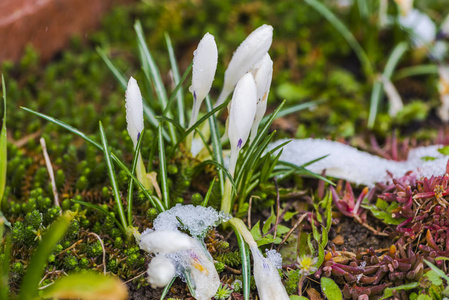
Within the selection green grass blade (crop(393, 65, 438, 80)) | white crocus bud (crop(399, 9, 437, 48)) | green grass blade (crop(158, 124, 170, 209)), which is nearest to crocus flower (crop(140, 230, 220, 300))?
green grass blade (crop(158, 124, 170, 209))

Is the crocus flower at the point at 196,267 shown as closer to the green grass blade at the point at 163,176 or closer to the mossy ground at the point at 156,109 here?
the mossy ground at the point at 156,109

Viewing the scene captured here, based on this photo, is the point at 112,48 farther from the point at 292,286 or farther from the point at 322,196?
the point at 292,286

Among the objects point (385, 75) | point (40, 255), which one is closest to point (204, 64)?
point (40, 255)

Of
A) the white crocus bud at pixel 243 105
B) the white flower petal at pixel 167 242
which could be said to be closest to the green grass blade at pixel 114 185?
the white flower petal at pixel 167 242

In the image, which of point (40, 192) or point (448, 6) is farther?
point (448, 6)

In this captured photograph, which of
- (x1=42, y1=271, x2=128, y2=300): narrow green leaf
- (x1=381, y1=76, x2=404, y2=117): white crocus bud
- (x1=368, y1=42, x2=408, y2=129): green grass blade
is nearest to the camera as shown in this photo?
(x1=42, y1=271, x2=128, y2=300): narrow green leaf

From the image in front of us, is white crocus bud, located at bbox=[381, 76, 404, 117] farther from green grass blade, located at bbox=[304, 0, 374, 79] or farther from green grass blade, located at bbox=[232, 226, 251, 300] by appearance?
green grass blade, located at bbox=[232, 226, 251, 300]

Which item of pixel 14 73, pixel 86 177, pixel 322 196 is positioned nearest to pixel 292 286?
pixel 322 196
